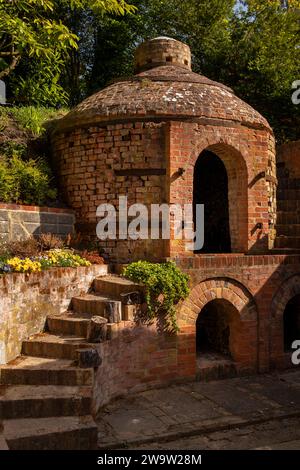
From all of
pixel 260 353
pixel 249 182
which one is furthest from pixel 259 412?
pixel 249 182

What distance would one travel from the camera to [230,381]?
8.79m

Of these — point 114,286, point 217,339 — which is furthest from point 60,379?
point 217,339

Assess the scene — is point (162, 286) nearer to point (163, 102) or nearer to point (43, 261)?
point (43, 261)

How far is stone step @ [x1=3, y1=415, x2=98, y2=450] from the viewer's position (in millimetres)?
5043

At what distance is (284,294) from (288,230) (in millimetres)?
2248

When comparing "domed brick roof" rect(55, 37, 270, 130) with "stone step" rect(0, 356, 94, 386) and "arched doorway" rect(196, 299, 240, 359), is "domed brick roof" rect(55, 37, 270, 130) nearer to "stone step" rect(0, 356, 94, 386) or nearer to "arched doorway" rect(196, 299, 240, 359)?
"arched doorway" rect(196, 299, 240, 359)

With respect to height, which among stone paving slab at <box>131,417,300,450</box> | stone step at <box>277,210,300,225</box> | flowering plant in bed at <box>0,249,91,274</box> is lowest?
stone paving slab at <box>131,417,300,450</box>

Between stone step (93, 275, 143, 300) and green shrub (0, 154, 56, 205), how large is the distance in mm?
2481

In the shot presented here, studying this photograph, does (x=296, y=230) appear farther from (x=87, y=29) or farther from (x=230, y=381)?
(x=87, y=29)

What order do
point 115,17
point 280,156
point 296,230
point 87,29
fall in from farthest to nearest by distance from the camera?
point 87,29
point 115,17
point 280,156
point 296,230

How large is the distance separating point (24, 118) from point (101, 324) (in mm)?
7184

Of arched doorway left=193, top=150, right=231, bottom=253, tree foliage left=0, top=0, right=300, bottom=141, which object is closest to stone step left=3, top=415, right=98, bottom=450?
arched doorway left=193, top=150, right=231, bottom=253

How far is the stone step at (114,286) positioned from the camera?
791 cm

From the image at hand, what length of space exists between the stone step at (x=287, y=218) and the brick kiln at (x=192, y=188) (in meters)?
0.93
